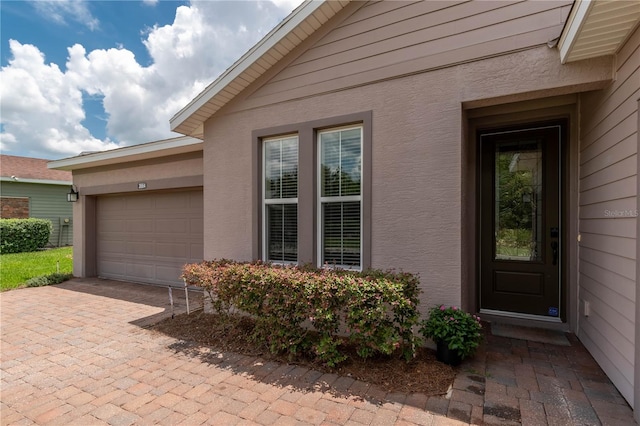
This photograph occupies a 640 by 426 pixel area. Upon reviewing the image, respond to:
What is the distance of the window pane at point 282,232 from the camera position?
14.1 feet

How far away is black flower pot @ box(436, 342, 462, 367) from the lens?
2951 millimetres

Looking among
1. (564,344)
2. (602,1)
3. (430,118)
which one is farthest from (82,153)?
(564,344)

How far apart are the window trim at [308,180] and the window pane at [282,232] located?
A: 0.48 ft

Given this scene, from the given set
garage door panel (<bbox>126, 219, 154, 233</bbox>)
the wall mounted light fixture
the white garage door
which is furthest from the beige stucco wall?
the wall mounted light fixture

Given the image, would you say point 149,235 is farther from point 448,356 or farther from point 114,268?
point 448,356

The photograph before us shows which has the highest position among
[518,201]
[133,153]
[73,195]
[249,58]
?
[249,58]

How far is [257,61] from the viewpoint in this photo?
4.20m

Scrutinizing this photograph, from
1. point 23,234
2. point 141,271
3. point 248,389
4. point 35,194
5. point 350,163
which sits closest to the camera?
point 248,389

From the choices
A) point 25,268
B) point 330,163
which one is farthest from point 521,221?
point 25,268

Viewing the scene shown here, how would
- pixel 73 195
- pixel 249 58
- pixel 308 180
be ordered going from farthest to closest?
pixel 73 195
pixel 249 58
pixel 308 180

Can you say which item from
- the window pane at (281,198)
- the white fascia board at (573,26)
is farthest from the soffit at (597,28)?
the window pane at (281,198)

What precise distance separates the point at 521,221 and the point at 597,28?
2567 millimetres

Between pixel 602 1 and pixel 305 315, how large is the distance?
3.40m

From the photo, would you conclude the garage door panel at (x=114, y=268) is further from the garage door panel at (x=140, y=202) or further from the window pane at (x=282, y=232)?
the window pane at (x=282, y=232)
